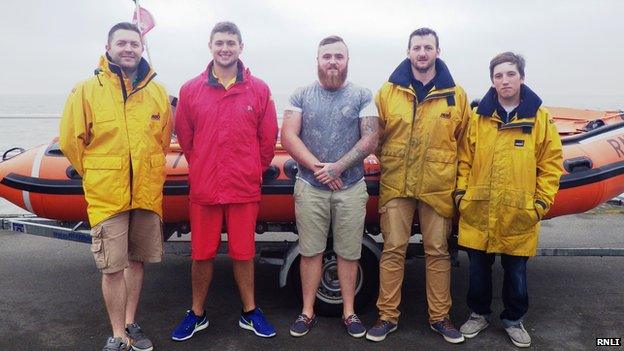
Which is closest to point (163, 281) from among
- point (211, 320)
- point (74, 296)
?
→ point (74, 296)

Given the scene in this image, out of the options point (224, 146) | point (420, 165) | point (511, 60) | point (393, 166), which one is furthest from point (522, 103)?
point (224, 146)

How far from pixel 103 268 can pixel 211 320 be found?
1.02 m

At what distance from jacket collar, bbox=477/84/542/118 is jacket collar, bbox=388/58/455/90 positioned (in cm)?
24

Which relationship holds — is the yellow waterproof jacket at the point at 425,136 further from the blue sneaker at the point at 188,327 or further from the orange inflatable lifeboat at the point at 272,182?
the blue sneaker at the point at 188,327

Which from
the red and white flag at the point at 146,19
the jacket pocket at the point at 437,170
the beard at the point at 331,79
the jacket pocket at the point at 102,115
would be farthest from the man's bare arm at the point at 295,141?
the red and white flag at the point at 146,19

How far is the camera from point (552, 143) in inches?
127

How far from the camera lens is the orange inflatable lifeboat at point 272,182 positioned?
3.87 meters

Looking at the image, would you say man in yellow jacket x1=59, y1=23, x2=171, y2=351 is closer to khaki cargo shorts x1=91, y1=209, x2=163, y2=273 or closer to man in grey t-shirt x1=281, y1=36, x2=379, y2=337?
khaki cargo shorts x1=91, y1=209, x2=163, y2=273

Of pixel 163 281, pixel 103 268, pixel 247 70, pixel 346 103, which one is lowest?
pixel 163 281

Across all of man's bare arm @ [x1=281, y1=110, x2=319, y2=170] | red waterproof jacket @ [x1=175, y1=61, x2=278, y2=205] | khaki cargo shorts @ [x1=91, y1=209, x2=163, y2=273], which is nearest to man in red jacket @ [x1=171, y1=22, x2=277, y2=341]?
red waterproof jacket @ [x1=175, y1=61, x2=278, y2=205]

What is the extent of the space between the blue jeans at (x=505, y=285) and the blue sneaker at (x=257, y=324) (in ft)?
4.58

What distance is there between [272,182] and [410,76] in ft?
4.12

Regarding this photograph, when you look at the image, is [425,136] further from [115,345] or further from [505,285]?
[115,345]

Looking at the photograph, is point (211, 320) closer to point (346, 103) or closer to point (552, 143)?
point (346, 103)
